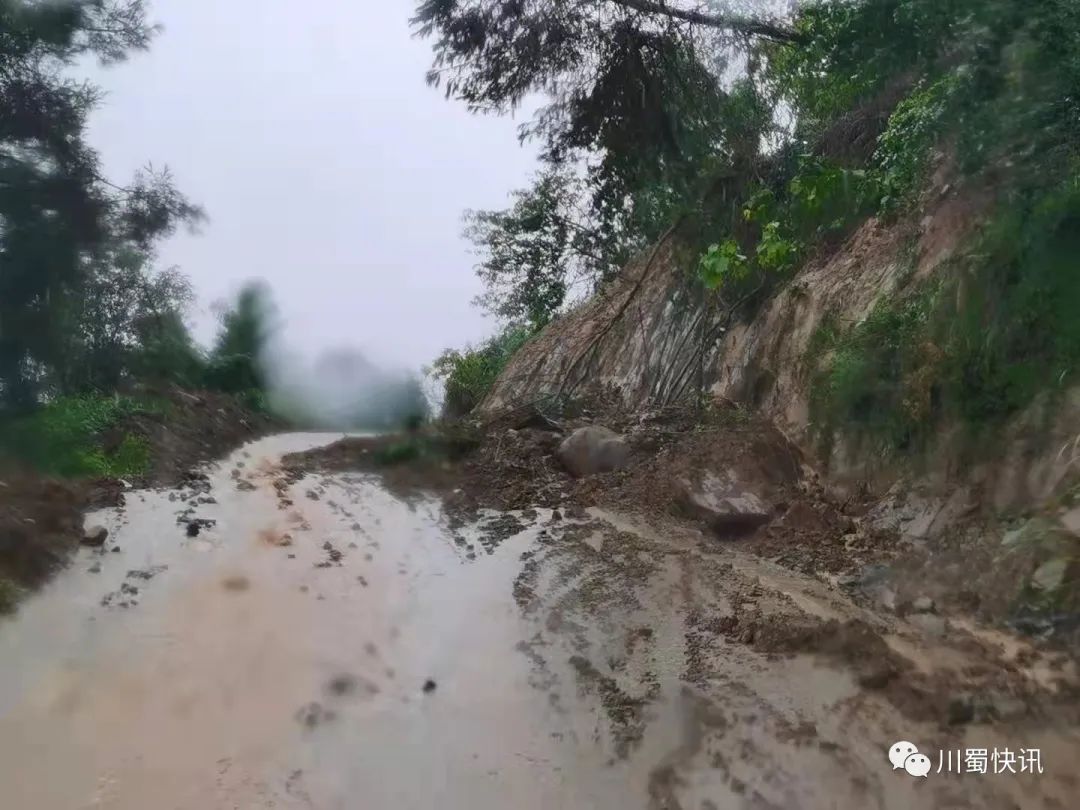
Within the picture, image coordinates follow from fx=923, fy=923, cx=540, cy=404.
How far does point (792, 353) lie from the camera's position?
835cm

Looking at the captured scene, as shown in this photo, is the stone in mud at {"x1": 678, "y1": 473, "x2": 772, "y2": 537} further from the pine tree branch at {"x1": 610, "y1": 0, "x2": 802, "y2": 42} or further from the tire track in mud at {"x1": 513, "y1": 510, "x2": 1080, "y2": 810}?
the pine tree branch at {"x1": 610, "y1": 0, "x2": 802, "y2": 42}

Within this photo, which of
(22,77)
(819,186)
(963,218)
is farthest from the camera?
(22,77)

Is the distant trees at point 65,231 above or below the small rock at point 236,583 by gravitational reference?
above

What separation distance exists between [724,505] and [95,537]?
14.1ft

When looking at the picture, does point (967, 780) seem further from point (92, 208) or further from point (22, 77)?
point (22, 77)

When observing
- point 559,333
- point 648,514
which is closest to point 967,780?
point 648,514

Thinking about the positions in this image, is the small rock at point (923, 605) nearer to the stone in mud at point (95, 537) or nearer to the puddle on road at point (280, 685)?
the puddle on road at point (280, 685)

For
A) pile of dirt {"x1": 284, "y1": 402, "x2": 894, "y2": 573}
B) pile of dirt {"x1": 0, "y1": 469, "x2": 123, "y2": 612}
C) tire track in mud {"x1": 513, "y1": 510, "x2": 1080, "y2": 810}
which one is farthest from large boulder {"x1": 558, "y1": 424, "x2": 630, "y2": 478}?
pile of dirt {"x1": 0, "y1": 469, "x2": 123, "y2": 612}

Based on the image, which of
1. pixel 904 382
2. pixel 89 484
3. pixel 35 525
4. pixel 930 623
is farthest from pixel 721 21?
pixel 35 525

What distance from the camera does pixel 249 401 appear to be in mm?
8078

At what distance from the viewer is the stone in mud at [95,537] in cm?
546

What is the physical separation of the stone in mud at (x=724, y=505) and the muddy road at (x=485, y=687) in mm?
675

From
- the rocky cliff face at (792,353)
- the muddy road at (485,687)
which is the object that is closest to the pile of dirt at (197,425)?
the muddy road at (485,687)

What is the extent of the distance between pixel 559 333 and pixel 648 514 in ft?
24.6
